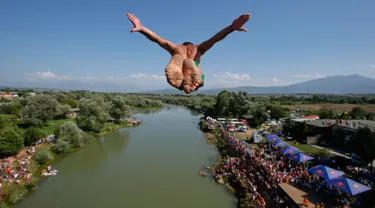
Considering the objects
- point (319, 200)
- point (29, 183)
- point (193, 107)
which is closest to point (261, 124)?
point (319, 200)

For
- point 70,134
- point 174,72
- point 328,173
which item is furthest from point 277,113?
point 174,72

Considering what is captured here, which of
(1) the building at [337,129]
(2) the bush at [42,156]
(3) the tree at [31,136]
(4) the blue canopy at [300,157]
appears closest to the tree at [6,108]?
(3) the tree at [31,136]

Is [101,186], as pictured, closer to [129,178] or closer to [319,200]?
[129,178]

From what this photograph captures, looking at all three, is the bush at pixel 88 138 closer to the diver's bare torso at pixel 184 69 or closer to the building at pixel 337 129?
the building at pixel 337 129

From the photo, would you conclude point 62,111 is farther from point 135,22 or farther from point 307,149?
point 135,22

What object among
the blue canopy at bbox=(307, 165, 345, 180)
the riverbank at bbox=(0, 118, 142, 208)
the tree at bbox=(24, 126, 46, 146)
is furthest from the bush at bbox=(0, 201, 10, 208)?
the blue canopy at bbox=(307, 165, 345, 180)

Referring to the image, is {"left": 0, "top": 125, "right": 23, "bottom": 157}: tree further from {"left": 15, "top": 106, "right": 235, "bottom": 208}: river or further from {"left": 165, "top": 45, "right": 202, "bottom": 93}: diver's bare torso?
{"left": 165, "top": 45, "right": 202, "bottom": 93}: diver's bare torso
